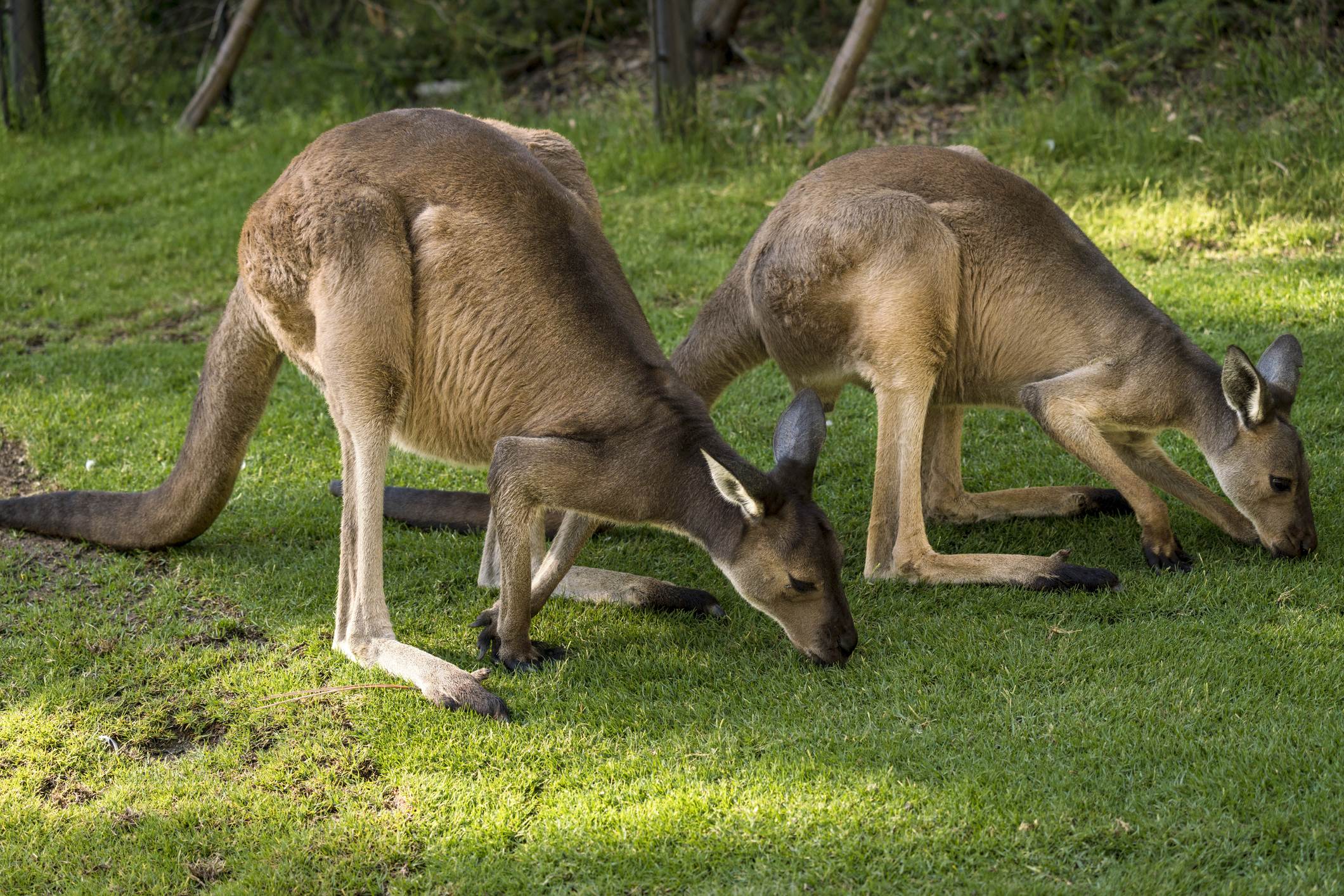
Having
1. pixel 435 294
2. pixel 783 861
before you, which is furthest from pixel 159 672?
pixel 783 861

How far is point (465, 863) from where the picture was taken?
9.12ft

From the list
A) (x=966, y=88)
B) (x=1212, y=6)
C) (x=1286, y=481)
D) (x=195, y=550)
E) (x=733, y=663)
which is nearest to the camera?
(x=733, y=663)

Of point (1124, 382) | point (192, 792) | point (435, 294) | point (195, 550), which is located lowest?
point (195, 550)

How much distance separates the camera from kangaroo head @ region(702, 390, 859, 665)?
3.29 m

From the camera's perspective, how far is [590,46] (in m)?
10.3

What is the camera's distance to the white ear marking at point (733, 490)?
316 cm

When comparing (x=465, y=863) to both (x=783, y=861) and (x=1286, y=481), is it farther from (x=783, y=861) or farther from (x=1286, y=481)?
(x=1286, y=481)

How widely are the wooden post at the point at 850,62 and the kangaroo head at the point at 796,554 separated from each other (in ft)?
16.4

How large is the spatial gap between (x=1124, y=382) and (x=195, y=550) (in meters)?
3.36

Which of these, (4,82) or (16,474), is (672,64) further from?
(4,82)

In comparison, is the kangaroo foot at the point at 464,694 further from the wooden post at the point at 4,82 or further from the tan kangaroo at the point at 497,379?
the wooden post at the point at 4,82

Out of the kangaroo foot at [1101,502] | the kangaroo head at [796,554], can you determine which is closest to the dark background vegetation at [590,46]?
the kangaroo foot at [1101,502]

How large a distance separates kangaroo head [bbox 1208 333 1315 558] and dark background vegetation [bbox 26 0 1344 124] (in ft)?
15.0

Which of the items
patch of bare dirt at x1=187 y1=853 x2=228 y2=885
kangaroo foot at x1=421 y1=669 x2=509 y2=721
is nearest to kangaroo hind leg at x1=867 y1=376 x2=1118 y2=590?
kangaroo foot at x1=421 y1=669 x2=509 y2=721
